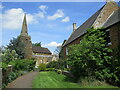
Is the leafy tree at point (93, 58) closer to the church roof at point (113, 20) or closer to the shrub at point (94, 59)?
the shrub at point (94, 59)

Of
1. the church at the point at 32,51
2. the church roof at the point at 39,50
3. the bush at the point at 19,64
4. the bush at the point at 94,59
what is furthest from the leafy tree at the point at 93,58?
the church roof at the point at 39,50

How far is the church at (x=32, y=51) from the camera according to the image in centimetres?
5281

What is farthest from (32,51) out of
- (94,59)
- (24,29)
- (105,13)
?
(94,59)

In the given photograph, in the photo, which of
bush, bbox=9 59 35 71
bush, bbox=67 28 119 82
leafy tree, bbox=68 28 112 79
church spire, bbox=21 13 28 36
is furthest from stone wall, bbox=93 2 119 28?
church spire, bbox=21 13 28 36

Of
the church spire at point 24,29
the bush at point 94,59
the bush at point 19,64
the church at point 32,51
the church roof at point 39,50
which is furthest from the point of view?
the church roof at point 39,50

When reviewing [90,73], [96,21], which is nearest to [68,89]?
[90,73]

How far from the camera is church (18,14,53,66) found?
173 ft

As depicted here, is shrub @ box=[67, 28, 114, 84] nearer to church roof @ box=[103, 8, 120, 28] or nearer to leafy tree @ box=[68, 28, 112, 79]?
leafy tree @ box=[68, 28, 112, 79]

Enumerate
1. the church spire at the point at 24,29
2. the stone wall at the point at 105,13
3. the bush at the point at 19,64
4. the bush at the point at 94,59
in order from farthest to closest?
the church spire at the point at 24,29, the bush at the point at 19,64, the stone wall at the point at 105,13, the bush at the point at 94,59

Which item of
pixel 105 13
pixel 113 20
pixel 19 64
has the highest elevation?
pixel 105 13

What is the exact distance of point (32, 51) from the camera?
6228 cm

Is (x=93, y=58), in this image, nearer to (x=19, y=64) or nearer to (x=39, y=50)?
(x=19, y=64)

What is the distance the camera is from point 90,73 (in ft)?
44.0

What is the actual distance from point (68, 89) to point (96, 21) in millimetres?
12770
